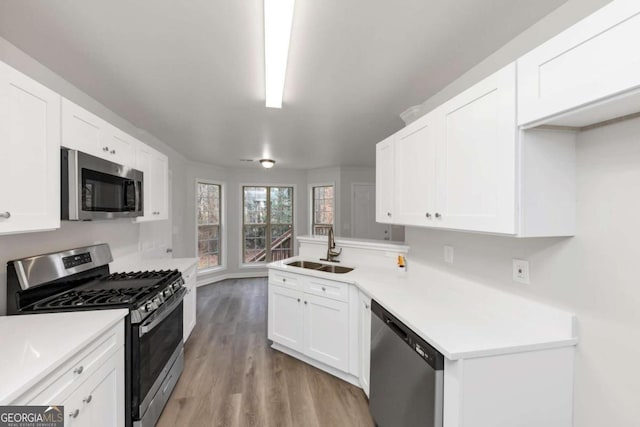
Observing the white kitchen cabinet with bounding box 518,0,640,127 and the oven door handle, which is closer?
the white kitchen cabinet with bounding box 518,0,640,127

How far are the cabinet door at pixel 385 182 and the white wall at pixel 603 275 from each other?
1.08m

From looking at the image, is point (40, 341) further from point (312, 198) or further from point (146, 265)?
point (312, 198)

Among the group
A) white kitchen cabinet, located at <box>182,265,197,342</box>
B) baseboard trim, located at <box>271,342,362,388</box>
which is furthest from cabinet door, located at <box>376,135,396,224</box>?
white kitchen cabinet, located at <box>182,265,197,342</box>

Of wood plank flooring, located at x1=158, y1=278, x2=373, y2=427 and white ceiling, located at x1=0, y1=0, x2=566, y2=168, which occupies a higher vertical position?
white ceiling, located at x1=0, y1=0, x2=566, y2=168

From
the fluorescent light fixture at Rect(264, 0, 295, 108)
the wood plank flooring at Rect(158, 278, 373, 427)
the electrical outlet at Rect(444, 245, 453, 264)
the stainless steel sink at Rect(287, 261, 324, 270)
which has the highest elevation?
the fluorescent light fixture at Rect(264, 0, 295, 108)

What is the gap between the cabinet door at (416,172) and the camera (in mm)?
1780

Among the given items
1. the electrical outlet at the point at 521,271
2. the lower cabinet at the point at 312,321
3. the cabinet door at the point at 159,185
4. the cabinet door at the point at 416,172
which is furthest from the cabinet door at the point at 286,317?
the electrical outlet at the point at 521,271

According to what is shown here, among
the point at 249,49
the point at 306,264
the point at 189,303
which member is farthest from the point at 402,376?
the point at 189,303

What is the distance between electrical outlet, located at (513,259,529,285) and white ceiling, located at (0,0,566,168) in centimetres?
127

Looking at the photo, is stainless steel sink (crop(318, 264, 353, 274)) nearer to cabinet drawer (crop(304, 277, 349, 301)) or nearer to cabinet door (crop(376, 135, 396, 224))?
cabinet drawer (crop(304, 277, 349, 301))

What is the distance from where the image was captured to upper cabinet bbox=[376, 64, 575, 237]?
1.19 meters

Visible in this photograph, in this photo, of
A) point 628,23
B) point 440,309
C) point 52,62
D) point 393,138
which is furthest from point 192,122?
point 628,23

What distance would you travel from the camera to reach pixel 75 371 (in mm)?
1200

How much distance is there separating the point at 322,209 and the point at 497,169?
213 inches
